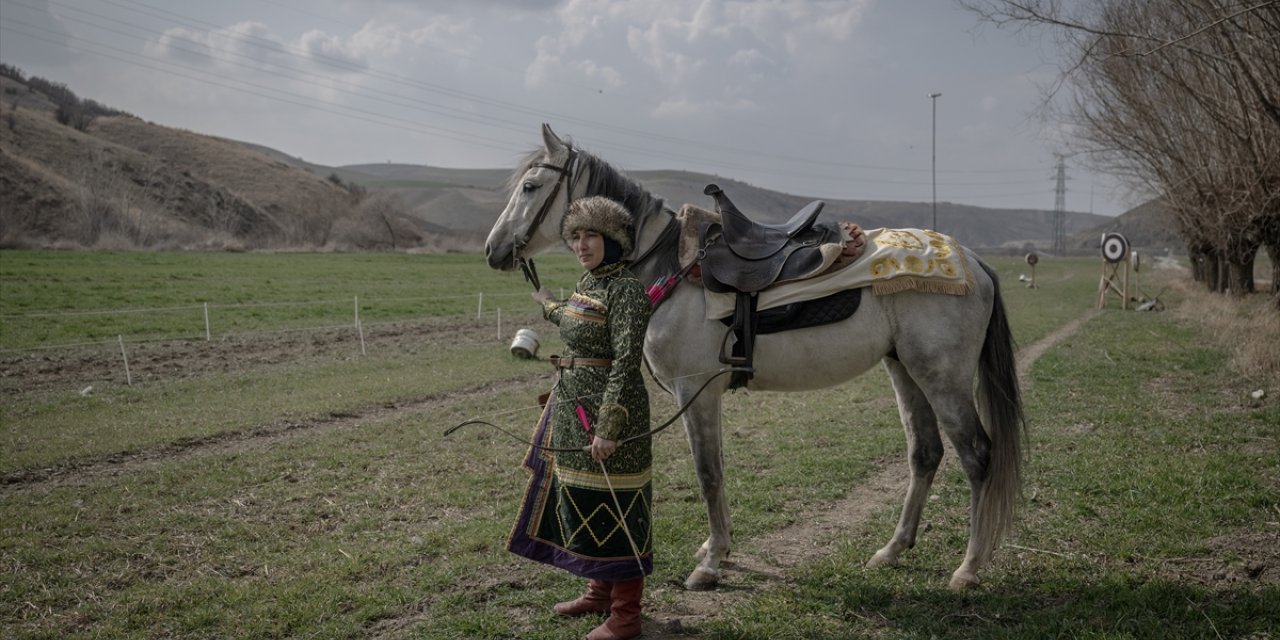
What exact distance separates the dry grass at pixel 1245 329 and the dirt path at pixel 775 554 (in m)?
6.11

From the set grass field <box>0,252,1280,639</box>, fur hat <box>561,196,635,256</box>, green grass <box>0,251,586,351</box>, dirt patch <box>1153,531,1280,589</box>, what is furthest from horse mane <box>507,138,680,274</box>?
green grass <box>0,251,586,351</box>

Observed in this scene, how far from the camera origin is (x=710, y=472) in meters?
4.54

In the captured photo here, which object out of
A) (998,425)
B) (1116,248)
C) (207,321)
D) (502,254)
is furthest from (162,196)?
(998,425)

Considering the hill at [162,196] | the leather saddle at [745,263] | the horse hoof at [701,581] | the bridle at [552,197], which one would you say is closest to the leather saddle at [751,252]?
the leather saddle at [745,263]


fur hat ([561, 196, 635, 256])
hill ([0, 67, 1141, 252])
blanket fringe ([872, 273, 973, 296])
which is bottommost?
blanket fringe ([872, 273, 973, 296])

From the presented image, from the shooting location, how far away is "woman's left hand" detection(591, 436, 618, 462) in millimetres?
3637

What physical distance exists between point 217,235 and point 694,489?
1900 inches

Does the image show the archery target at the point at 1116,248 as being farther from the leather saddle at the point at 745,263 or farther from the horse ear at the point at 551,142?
the horse ear at the point at 551,142

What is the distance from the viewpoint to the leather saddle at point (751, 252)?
4.44m

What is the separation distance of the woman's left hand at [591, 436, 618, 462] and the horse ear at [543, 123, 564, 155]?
1.95 m

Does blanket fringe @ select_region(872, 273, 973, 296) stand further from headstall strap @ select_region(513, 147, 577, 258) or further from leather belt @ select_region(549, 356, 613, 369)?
headstall strap @ select_region(513, 147, 577, 258)

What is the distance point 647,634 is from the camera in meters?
3.98

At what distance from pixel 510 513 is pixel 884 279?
3258 mm

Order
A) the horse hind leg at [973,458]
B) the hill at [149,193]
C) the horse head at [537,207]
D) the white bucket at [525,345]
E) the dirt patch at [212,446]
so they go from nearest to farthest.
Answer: the horse hind leg at [973,458] → the white bucket at [525,345] → the horse head at [537,207] → the dirt patch at [212,446] → the hill at [149,193]
